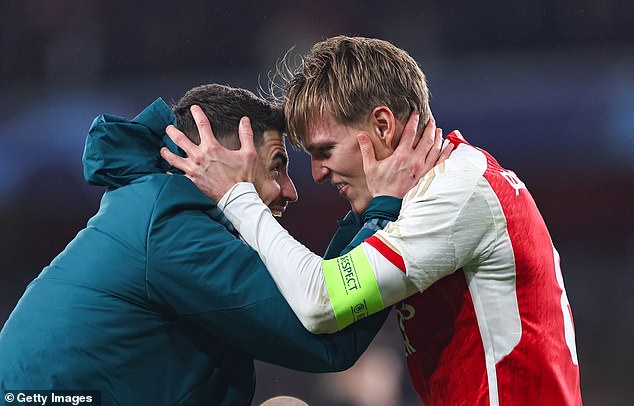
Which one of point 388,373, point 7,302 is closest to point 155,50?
point 7,302

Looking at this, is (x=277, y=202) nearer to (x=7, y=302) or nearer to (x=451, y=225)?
(x=451, y=225)

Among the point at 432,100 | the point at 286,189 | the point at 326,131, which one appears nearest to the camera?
the point at 326,131

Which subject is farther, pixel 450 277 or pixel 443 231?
pixel 450 277

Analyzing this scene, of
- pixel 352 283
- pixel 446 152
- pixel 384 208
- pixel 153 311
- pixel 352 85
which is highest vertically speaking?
pixel 352 85

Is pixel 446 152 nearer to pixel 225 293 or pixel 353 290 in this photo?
pixel 353 290

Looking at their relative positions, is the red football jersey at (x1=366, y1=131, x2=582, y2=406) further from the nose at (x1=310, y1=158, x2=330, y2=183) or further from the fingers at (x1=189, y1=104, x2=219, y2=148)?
the fingers at (x1=189, y1=104, x2=219, y2=148)

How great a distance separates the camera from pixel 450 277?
6.01 ft

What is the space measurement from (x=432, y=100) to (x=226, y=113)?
2.81 m

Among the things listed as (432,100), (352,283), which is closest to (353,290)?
(352,283)

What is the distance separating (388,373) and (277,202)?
2557 mm

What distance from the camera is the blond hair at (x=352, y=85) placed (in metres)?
2.04

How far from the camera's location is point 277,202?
2.18m

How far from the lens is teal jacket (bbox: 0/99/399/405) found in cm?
177

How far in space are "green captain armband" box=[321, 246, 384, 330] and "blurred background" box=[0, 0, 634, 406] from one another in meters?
2.85
